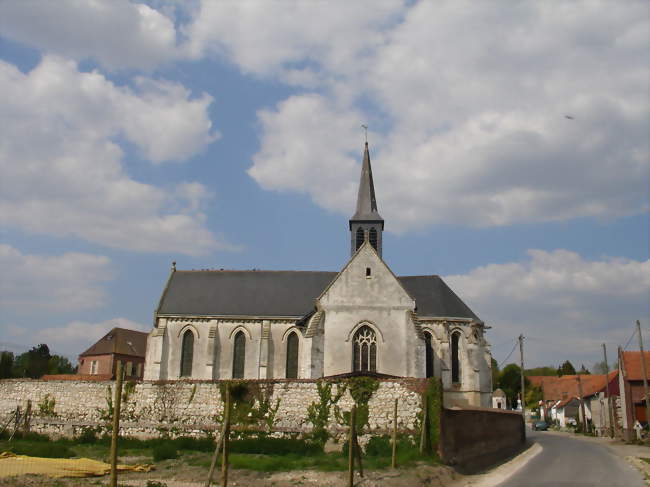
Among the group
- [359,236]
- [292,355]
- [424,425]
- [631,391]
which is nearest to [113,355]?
[292,355]

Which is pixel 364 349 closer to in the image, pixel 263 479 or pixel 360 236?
pixel 360 236

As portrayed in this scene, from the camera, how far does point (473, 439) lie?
971 inches

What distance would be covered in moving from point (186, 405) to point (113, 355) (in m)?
49.1

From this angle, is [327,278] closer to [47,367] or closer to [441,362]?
[441,362]

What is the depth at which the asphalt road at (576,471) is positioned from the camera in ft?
64.1

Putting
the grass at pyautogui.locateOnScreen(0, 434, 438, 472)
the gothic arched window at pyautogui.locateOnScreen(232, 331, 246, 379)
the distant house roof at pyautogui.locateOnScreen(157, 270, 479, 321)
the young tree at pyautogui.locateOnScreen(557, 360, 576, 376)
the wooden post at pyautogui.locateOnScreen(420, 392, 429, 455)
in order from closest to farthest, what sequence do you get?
1. the grass at pyautogui.locateOnScreen(0, 434, 438, 472)
2. the wooden post at pyautogui.locateOnScreen(420, 392, 429, 455)
3. the distant house roof at pyautogui.locateOnScreen(157, 270, 479, 321)
4. the gothic arched window at pyautogui.locateOnScreen(232, 331, 246, 379)
5. the young tree at pyautogui.locateOnScreen(557, 360, 576, 376)

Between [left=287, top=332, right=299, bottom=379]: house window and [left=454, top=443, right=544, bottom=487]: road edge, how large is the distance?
16.0 meters

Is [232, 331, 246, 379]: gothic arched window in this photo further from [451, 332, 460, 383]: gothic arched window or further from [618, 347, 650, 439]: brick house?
[618, 347, 650, 439]: brick house

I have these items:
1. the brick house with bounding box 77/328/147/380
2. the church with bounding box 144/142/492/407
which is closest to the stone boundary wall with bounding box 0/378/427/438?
the church with bounding box 144/142/492/407

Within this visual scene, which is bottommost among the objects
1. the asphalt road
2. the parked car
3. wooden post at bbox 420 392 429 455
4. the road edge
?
the parked car

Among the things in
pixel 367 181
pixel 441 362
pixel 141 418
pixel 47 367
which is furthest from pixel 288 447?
pixel 47 367

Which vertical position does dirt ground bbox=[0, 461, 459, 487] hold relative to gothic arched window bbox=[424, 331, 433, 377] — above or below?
below

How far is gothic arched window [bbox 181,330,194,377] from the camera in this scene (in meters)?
40.4

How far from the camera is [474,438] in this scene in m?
24.8
